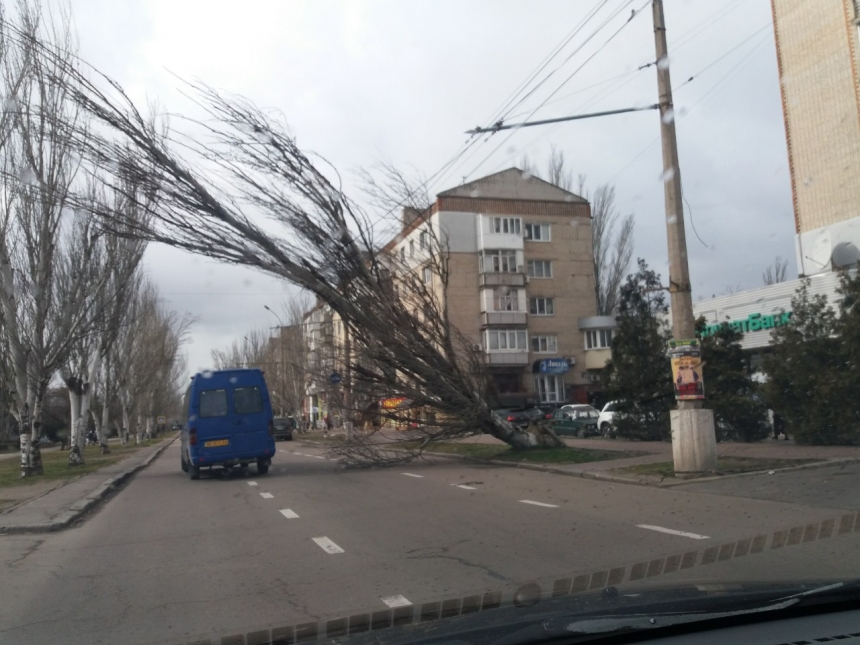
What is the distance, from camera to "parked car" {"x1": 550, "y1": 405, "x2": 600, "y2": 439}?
33.9 meters

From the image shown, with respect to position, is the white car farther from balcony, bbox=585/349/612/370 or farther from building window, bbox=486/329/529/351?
balcony, bbox=585/349/612/370

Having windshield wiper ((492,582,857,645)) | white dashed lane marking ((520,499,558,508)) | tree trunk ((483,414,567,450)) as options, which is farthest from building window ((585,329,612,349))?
windshield wiper ((492,582,857,645))

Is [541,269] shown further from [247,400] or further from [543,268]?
[247,400]

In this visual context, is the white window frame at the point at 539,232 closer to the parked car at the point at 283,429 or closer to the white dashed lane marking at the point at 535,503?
the parked car at the point at 283,429

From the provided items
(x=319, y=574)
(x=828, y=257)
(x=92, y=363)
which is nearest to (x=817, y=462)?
(x=319, y=574)

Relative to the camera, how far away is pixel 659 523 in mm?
10188

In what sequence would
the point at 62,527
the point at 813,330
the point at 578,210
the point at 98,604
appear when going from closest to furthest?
1. the point at 98,604
2. the point at 62,527
3. the point at 813,330
4. the point at 578,210

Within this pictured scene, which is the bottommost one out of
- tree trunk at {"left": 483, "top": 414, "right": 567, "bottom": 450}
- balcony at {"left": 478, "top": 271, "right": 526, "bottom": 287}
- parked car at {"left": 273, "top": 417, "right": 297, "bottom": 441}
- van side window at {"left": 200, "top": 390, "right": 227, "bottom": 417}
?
tree trunk at {"left": 483, "top": 414, "right": 567, "bottom": 450}

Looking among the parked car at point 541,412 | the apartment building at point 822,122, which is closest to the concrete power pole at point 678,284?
the apartment building at point 822,122

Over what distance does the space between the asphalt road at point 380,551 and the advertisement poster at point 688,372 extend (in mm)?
1609

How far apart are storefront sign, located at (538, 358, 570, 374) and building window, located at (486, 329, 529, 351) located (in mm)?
1904

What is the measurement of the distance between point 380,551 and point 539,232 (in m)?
46.6

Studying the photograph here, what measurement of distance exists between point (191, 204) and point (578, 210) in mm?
42179

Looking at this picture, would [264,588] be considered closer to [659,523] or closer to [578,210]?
[659,523]
